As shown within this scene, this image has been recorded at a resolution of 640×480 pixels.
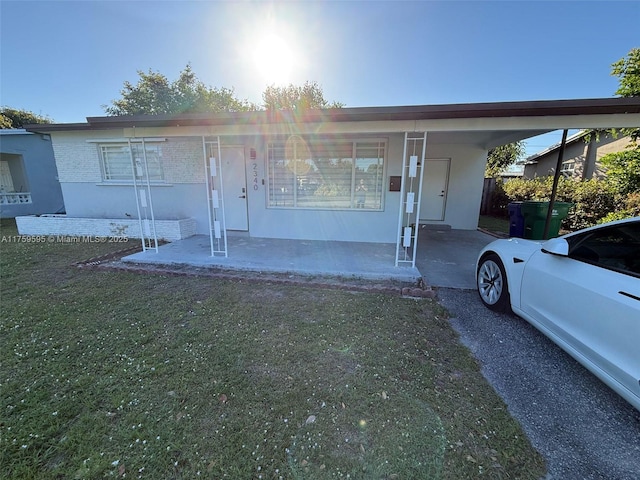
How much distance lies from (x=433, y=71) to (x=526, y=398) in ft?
30.9

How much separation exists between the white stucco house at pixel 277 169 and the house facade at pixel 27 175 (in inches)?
214

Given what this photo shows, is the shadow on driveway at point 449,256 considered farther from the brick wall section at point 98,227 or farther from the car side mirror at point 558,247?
the brick wall section at point 98,227

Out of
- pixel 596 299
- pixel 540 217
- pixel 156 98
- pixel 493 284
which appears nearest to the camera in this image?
pixel 596 299

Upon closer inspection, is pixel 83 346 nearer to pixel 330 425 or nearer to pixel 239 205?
pixel 330 425

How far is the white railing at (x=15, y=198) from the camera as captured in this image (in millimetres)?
11438

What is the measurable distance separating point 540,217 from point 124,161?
37.6ft

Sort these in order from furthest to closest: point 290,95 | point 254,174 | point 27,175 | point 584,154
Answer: point 290,95 → point 584,154 → point 27,175 → point 254,174

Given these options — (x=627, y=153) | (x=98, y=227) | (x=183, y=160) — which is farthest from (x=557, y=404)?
(x=98, y=227)

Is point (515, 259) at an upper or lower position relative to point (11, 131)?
lower

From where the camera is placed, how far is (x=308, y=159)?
6.65 meters

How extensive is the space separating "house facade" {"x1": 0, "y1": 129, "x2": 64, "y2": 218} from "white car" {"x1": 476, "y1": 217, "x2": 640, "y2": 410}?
15.7 meters

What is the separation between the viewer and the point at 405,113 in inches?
162

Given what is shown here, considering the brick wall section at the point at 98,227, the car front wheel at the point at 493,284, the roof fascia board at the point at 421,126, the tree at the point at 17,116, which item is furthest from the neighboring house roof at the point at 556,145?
the tree at the point at 17,116

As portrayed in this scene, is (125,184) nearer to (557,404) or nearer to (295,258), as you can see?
(295,258)
